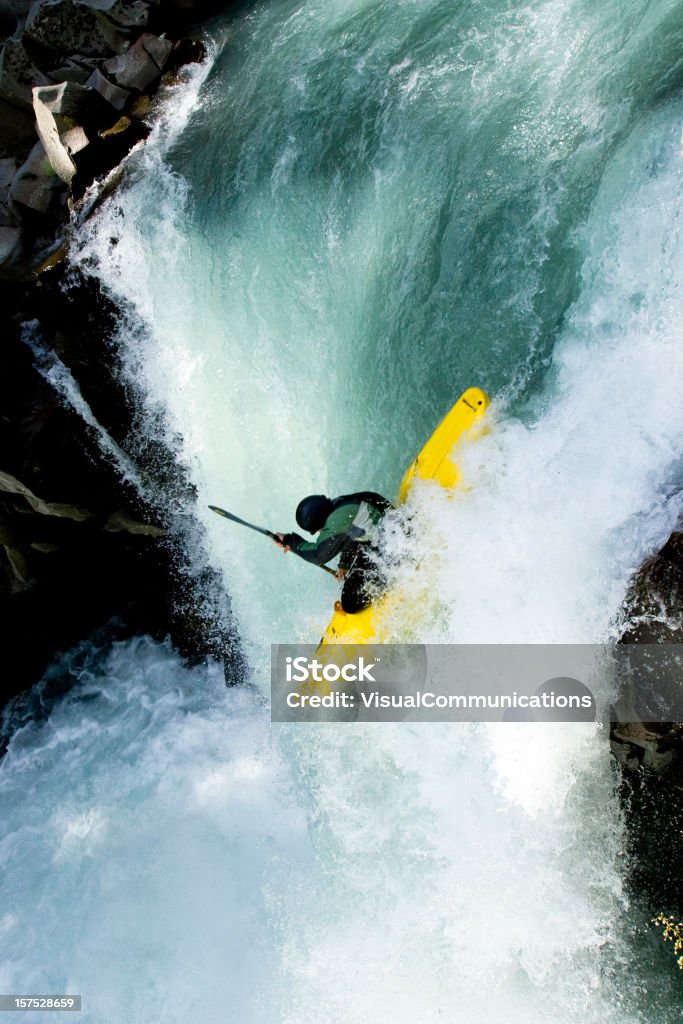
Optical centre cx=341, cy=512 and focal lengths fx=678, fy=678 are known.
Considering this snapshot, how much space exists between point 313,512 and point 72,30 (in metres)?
6.05

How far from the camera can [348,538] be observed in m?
4.24

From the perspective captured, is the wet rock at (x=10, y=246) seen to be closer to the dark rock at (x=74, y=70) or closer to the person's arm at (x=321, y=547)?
the dark rock at (x=74, y=70)

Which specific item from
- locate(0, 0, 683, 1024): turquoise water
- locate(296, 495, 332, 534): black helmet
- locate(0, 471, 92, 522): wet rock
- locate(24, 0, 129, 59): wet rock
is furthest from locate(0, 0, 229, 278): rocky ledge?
locate(296, 495, 332, 534): black helmet

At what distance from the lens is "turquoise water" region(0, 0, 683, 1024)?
419cm

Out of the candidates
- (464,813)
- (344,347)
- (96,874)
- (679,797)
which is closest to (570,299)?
(344,347)

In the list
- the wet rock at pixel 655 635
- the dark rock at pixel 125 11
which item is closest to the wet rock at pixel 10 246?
the dark rock at pixel 125 11

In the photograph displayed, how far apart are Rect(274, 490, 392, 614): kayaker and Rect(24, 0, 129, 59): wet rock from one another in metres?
5.73

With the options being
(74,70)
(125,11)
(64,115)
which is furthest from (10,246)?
(125,11)

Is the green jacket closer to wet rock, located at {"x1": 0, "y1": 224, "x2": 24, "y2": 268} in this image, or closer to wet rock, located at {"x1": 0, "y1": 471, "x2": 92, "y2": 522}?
wet rock, located at {"x1": 0, "y1": 471, "x2": 92, "y2": 522}

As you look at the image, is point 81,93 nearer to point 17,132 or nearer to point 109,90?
point 109,90

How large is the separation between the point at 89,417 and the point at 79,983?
4.71m

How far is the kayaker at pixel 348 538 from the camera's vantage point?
4.22 metres

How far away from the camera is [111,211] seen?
20.6 ft

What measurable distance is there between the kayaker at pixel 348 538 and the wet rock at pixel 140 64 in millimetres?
5121
